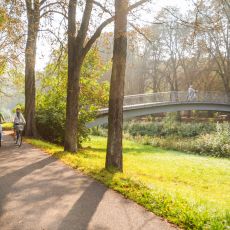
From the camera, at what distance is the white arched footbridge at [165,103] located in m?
31.3

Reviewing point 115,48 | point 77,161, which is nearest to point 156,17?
point 115,48

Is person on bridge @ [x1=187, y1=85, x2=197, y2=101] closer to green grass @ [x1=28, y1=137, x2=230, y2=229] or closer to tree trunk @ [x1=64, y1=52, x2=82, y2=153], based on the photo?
green grass @ [x1=28, y1=137, x2=230, y2=229]

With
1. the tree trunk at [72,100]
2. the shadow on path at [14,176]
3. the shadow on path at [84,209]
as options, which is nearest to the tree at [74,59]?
the tree trunk at [72,100]

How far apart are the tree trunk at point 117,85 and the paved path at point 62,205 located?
48.6 inches

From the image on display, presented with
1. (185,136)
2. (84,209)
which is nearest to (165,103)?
(185,136)

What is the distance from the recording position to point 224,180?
1435cm

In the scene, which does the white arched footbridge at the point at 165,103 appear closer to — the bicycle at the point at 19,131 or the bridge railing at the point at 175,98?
the bridge railing at the point at 175,98

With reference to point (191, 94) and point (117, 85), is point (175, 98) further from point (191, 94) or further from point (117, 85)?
point (117, 85)

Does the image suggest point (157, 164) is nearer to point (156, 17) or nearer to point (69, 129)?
point (69, 129)

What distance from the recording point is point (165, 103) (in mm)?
35406

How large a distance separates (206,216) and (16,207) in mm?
3313

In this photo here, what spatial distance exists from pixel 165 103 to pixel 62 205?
96.0ft

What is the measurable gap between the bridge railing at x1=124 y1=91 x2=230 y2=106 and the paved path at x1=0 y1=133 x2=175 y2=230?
22.2m

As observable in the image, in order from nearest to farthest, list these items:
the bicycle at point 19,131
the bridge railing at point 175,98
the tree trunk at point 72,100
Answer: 1. the tree trunk at point 72,100
2. the bicycle at point 19,131
3. the bridge railing at point 175,98
